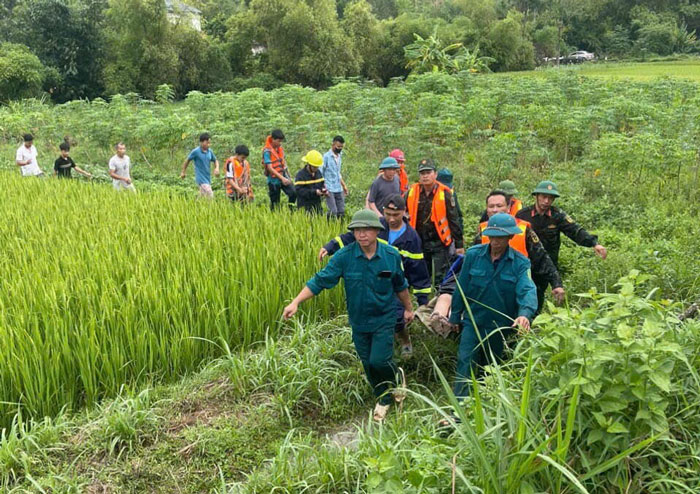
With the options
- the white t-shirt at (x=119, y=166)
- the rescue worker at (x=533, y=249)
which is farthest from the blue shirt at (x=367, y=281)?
the white t-shirt at (x=119, y=166)

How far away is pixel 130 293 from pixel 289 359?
4.86 ft

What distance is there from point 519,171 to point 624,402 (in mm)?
10127

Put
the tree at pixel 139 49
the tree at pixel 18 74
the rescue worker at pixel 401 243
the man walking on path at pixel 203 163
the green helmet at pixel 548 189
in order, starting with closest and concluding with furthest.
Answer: the rescue worker at pixel 401 243 → the green helmet at pixel 548 189 → the man walking on path at pixel 203 163 → the tree at pixel 18 74 → the tree at pixel 139 49

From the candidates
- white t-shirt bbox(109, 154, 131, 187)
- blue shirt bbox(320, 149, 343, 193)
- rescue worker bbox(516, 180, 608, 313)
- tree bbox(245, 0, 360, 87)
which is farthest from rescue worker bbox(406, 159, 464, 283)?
tree bbox(245, 0, 360, 87)

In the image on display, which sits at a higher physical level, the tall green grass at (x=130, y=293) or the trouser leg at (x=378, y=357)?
the tall green grass at (x=130, y=293)

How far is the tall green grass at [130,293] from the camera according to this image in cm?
401

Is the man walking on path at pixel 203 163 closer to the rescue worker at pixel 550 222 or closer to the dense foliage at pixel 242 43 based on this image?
the rescue worker at pixel 550 222

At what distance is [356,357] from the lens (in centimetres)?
465

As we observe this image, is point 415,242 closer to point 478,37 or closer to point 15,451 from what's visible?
point 15,451

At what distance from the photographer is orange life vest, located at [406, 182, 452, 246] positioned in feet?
17.9

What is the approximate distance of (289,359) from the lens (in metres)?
4.34

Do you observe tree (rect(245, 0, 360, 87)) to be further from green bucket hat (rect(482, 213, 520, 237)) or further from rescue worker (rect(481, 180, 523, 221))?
green bucket hat (rect(482, 213, 520, 237))

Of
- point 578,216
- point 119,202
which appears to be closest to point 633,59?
point 578,216

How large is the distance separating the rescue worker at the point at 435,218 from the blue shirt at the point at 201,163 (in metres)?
4.90
